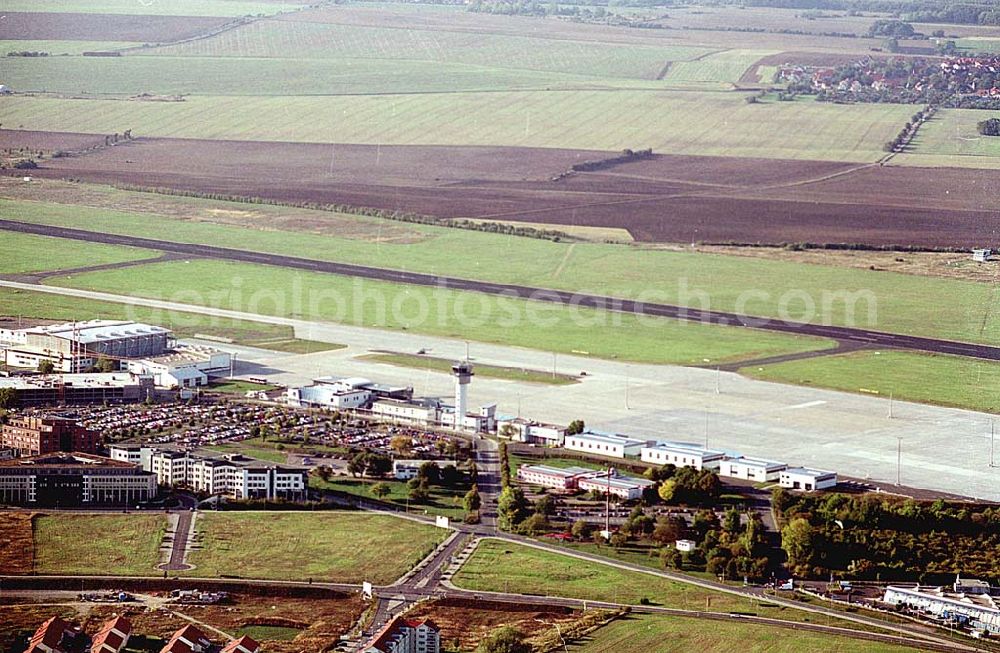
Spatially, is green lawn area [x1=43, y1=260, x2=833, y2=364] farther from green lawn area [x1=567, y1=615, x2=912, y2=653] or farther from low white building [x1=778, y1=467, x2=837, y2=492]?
green lawn area [x1=567, y1=615, x2=912, y2=653]

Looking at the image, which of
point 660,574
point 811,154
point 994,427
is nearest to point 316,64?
point 811,154

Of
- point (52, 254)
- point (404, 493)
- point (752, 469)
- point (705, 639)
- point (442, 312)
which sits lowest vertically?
Result: point (705, 639)

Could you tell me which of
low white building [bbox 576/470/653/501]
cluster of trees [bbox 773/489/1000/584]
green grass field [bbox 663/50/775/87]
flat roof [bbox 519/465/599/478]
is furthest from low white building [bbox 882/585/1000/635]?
green grass field [bbox 663/50/775/87]

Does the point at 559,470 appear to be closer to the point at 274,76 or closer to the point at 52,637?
the point at 52,637

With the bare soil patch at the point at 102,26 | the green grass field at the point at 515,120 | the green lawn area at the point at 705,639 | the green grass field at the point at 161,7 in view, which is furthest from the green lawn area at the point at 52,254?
the green lawn area at the point at 705,639

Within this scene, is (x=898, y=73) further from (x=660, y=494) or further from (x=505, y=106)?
(x=660, y=494)

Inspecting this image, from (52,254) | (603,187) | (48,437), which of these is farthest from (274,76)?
(48,437)

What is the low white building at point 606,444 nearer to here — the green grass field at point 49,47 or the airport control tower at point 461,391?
the airport control tower at point 461,391

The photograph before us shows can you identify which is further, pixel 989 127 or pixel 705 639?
pixel 989 127
